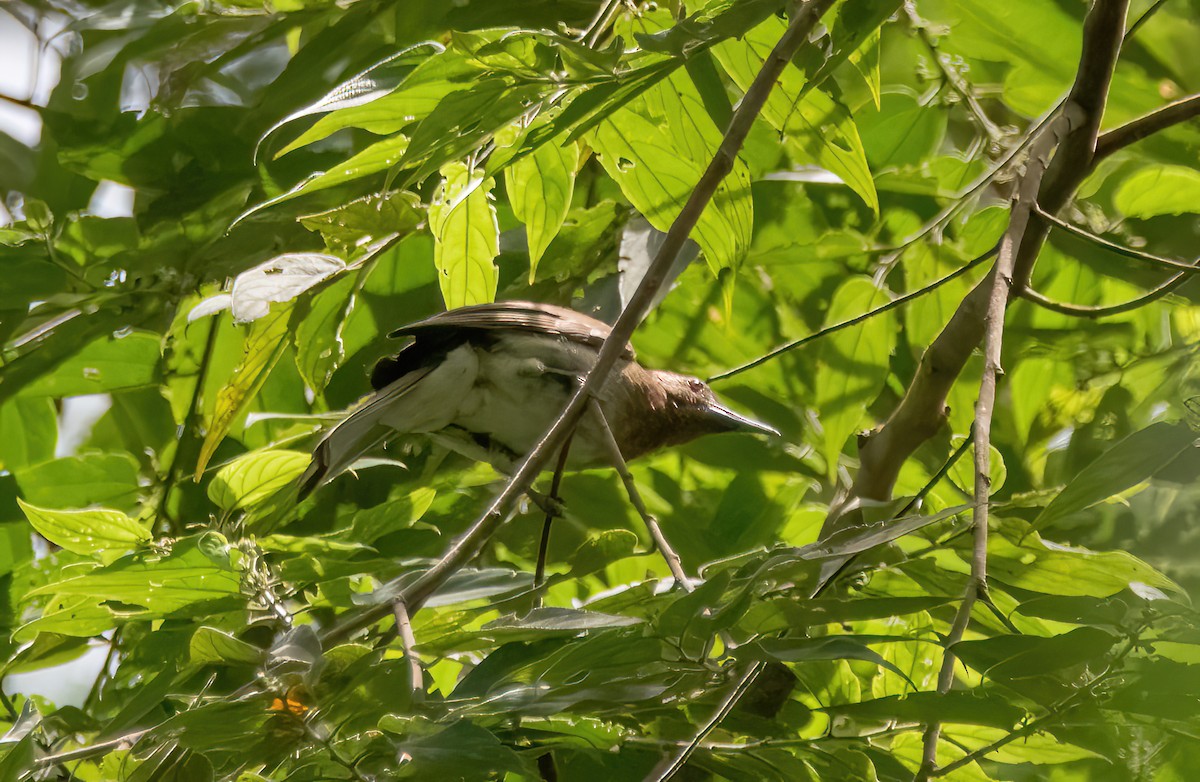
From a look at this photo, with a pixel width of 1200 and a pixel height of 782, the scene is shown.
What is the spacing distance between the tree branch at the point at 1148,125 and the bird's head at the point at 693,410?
1008mm

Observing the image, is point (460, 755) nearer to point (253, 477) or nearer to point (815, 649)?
point (815, 649)

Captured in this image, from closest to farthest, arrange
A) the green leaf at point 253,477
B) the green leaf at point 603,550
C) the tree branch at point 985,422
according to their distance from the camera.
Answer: the tree branch at point 985,422, the green leaf at point 603,550, the green leaf at point 253,477

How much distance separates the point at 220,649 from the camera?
3.51 feet

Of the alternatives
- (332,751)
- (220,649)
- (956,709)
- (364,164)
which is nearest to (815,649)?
(956,709)

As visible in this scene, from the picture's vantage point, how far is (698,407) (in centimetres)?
249

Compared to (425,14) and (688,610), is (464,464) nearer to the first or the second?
(425,14)

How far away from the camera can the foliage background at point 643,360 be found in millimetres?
1038

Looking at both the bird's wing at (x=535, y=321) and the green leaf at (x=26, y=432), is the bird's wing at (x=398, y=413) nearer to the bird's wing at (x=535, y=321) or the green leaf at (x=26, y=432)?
the bird's wing at (x=535, y=321)

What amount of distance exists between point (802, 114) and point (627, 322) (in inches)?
15.6

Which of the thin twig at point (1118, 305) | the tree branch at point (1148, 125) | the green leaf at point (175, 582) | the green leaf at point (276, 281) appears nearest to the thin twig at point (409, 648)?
the green leaf at point (175, 582)

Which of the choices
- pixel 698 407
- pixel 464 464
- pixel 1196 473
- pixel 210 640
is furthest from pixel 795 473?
pixel 210 640

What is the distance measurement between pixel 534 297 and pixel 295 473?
34.9 inches

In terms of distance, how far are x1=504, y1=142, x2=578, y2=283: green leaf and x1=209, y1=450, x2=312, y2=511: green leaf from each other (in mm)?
592

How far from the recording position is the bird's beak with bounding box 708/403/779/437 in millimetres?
2391
